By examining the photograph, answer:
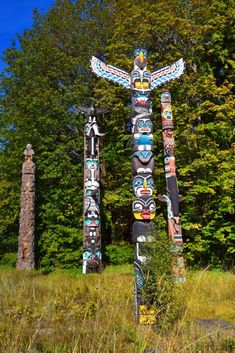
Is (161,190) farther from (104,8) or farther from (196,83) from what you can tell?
(104,8)

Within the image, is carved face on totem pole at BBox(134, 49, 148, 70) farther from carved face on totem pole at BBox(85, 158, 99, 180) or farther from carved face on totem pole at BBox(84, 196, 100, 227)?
carved face on totem pole at BBox(84, 196, 100, 227)

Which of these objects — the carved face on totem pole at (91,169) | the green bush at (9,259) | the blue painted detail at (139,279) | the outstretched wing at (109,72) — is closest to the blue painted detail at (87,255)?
the carved face on totem pole at (91,169)

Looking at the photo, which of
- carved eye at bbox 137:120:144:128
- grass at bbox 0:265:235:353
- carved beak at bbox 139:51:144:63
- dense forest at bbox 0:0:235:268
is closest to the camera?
grass at bbox 0:265:235:353

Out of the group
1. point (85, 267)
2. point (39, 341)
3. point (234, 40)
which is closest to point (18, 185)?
point (85, 267)

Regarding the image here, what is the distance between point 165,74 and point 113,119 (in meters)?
8.38

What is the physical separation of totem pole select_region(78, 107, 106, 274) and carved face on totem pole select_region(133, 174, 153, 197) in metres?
6.64

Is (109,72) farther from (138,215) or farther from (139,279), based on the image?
(139,279)

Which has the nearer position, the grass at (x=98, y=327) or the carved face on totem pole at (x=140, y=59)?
the grass at (x=98, y=327)

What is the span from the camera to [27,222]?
1460 centimetres

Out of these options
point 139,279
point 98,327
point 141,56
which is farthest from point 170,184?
point 98,327

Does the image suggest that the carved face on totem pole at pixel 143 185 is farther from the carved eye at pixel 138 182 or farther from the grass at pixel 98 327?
the grass at pixel 98 327

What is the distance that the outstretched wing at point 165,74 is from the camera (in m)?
7.58

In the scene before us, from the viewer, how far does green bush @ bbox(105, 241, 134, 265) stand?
15406 millimetres

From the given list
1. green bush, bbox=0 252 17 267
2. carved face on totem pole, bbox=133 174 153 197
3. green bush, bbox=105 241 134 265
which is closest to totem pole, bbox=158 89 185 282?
carved face on totem pole, bbox=133 174 153 197
